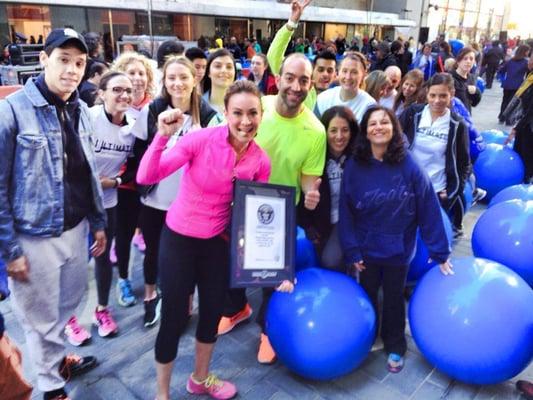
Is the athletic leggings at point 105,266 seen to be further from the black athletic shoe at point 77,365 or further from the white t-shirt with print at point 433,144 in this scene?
the white t-shirt with print at point 433,144

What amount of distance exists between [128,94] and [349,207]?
173 centimetres

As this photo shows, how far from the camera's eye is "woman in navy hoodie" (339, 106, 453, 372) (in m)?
2.74

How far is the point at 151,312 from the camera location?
11.3 ft

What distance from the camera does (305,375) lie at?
2.76 metres

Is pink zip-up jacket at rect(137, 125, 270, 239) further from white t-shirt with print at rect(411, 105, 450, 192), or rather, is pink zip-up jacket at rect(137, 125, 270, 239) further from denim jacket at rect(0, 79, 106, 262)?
white t-shirt with print at rect(411, 105, 450, 192)

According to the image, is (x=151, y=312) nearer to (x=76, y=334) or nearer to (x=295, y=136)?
(x=76, y=334)

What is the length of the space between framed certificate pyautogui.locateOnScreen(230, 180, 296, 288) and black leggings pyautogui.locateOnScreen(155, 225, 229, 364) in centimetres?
10

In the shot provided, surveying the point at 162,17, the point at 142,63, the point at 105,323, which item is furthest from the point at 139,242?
the point at 162,17

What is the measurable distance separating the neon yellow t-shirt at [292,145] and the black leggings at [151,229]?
0.91 m

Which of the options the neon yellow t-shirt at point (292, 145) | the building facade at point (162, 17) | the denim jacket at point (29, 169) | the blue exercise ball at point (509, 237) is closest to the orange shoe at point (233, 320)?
the neon yellow t-shirt at point (292, 145)

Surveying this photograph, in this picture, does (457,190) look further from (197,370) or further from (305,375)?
(197,370)

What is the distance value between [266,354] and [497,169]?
14.8ft

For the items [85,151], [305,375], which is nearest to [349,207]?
[305,375]

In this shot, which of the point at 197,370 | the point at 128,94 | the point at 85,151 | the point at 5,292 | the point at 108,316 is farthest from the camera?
the point at 108,316
